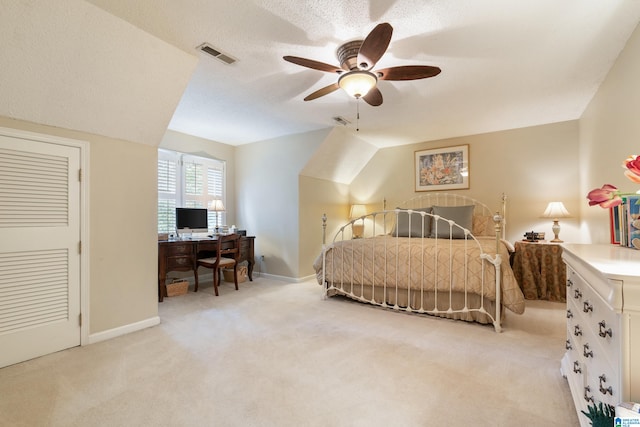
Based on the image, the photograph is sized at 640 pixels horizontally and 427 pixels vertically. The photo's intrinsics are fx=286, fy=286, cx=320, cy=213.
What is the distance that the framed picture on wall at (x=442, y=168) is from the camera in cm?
463

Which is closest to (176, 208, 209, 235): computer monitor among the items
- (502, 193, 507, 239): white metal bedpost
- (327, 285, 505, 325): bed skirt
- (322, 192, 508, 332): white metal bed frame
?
(322, 192, 508, 332): white metal bed frame

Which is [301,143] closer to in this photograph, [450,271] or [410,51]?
[410,51]

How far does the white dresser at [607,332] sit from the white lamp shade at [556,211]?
2660 millimetres

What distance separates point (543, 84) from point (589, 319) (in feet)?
8.39

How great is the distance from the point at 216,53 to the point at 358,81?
46.4 inches

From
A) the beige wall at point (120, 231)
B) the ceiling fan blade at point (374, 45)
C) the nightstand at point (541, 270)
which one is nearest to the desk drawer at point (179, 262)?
the beige wall at point (120, 231)

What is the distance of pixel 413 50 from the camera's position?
2.27 m

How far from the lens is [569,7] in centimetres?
178

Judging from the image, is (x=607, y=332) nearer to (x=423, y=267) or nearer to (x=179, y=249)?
(x=423, y=267)

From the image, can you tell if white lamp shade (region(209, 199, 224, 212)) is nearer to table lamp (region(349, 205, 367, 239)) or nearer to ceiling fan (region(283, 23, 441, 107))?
table lamp (region(349, 205, 367, 239))

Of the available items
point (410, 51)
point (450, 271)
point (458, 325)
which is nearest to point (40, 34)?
point (410, 51)

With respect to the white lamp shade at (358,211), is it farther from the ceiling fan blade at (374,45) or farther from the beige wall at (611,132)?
the ceiling fan blade at (374,45)

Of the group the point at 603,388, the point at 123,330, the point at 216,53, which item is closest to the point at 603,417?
the point at 603,388

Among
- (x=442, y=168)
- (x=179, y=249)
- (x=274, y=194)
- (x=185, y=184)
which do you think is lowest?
(x=179, y=249)
